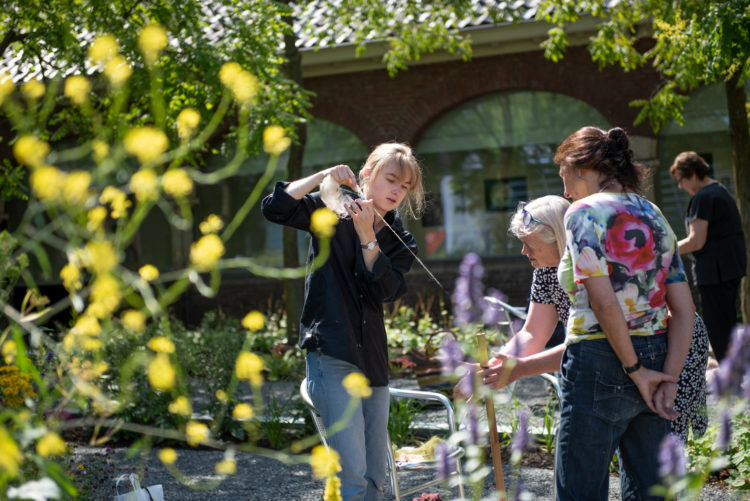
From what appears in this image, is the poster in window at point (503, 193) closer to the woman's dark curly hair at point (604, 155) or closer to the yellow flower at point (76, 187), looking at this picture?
the woman's dark curly hair at point (604, 155)

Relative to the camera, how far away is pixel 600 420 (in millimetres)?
2422

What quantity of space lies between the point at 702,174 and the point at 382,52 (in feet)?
22.4

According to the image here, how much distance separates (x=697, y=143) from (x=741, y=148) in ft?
12.5

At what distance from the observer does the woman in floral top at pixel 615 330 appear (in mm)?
2387

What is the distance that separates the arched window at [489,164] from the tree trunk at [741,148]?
161 inches

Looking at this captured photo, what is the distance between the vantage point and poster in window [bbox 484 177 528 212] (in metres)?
13.3

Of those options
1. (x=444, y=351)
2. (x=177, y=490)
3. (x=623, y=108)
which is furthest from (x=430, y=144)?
(x=444, y=351)

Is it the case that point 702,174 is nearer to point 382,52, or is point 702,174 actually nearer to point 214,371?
point 214,371

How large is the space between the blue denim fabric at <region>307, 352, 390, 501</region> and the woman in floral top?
700 millimetres

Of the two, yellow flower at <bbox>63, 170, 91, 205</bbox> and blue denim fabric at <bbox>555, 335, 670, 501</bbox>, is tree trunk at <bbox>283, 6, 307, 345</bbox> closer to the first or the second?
blue denim fabric at <bbox>555, 335, 670, 501</bbox>

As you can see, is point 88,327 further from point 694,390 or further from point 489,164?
point 489,164

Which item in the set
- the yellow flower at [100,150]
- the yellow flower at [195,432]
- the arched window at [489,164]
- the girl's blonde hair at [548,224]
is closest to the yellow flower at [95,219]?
the yellow flower at [100,150]

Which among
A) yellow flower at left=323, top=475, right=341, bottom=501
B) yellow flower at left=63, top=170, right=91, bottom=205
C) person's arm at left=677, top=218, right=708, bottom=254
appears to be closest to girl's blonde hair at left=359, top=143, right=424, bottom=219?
yellow flower at left=323, top=475, right=341, bottom=501

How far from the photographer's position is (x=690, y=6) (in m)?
7.23
